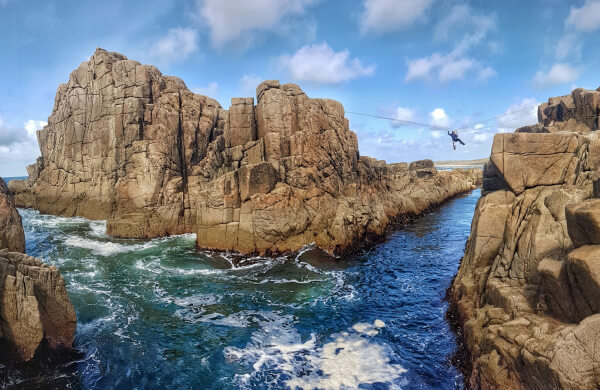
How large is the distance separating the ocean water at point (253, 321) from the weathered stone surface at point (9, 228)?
4.18 m

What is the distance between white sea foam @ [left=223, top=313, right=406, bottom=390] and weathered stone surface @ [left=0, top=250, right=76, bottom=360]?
5.93 metres

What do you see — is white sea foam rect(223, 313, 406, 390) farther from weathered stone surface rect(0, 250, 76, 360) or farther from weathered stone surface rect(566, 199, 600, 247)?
weathered stone surface rect(566, 199, 600, 247)

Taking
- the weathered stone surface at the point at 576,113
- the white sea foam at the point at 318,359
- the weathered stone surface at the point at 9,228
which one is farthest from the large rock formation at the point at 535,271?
the weathered stone surface at the point at 9,228

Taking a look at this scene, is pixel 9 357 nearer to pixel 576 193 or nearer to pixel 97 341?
pixel 97 341

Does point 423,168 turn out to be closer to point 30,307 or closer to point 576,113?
point 576,113

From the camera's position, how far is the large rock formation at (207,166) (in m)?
25.8

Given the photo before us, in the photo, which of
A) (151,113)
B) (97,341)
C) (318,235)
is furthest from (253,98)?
(97,341)

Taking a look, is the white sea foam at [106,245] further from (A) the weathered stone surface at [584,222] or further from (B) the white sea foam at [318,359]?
(A) the weathered stone surface at [584,222]

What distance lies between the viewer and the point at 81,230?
3275 cm

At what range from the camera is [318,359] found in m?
11.8

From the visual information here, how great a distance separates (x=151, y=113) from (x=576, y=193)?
3620 cm

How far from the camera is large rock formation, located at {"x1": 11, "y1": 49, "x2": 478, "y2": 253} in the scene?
25.8 m

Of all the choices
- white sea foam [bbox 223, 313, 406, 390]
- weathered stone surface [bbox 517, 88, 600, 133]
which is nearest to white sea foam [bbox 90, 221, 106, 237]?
white sea foam [bbox 223, 313, 406, 390]

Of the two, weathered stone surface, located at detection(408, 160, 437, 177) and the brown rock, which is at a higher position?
weathered stone surface, located at detection(408, 160, 437, 177)
